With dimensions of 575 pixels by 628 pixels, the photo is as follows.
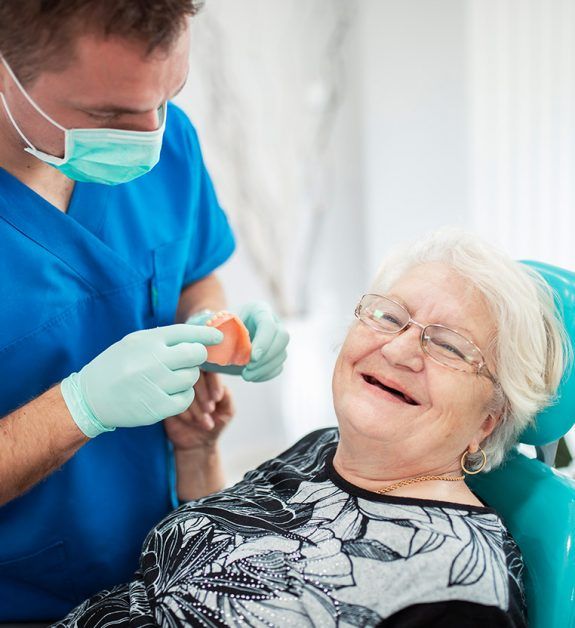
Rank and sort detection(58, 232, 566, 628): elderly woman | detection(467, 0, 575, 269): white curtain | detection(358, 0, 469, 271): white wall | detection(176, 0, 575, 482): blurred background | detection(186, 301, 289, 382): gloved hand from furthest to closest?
detection(358, 0, 469, 271): white wall → detection(176, 0, 575, 482): blurred background → detection(467, 0, 575, 269): white curtain → detection(186, 301, 289, 382): gloved hand → detection(58, 232, 566, 628): elderly woman

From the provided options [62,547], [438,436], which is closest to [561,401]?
[438,436]

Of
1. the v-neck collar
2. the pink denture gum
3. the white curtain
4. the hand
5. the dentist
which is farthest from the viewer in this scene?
the white curtain

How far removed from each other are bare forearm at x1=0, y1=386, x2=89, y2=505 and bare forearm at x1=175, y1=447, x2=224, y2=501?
514mm

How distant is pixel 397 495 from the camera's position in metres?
1.38

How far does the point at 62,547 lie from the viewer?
4.75 ft

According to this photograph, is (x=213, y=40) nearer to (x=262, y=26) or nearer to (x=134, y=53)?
(x=262, y=26)

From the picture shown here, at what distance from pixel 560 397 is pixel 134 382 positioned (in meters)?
0.81

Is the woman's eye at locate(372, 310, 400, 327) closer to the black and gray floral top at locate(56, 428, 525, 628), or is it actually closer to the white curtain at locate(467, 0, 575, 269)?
the black and gray floral top at locate(56, 428, 525, 628)

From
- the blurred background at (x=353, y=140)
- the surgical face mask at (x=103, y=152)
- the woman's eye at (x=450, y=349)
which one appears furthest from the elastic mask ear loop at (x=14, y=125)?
the blurred background at (x=353, y=140)

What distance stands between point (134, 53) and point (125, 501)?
36.4 inches

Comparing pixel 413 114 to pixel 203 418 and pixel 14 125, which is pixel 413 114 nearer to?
pixel 203 418

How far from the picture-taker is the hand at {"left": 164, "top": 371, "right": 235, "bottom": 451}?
166 centimetres

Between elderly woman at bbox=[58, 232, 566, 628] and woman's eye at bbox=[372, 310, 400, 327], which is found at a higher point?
woman's eye at bbox=[372, 310, 400, 327]

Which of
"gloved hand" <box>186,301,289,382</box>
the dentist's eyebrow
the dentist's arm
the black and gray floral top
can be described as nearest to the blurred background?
"gloved hand" <box>186,301,289,382</box>
